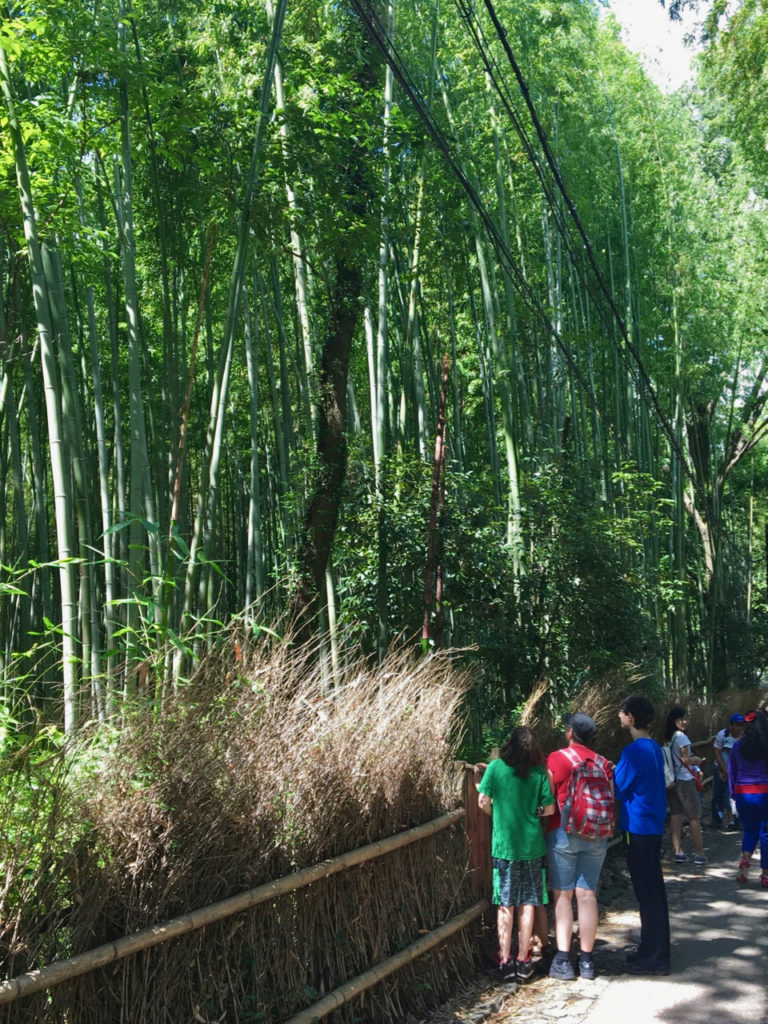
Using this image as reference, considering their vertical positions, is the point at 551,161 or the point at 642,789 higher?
the point at 551,161

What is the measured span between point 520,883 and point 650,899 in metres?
0.58

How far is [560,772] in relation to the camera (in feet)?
13.5

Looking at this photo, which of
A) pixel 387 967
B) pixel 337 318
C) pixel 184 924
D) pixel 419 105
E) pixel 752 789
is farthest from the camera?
pixel 337 318

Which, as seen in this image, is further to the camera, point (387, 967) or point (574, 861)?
point (574, 861)

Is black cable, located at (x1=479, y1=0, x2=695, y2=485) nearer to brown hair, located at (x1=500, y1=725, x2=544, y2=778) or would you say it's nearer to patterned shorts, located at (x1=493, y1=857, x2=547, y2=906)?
brown hair, located at (x1=500, y1=725, x2=544, y2=778)

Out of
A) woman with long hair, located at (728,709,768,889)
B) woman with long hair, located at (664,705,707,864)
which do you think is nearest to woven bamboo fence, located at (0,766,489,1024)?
woman with long hair, located at (728,709,768,889)

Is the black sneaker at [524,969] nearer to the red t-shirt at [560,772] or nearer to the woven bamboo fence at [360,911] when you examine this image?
the woven bamboo fence at [360,911]

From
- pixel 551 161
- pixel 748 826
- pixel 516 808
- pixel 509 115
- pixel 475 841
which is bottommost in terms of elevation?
pixel 748 826

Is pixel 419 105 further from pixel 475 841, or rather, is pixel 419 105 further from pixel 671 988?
pixel 671 988

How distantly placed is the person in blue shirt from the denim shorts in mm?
217

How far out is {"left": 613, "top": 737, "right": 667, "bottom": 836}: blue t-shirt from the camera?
4.17 m

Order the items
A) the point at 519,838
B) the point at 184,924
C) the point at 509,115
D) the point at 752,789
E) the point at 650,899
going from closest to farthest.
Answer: the point at 184,924 < the point at 519,838 < the point at 650,899 < the point at 752,789 < the point at 509,115

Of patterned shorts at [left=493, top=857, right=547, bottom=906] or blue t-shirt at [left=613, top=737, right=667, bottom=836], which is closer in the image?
patterned shorts at [left=493, top=857, right=547, bottom=906]

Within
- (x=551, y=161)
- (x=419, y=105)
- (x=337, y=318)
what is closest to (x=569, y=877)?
(x=419, y=105)
